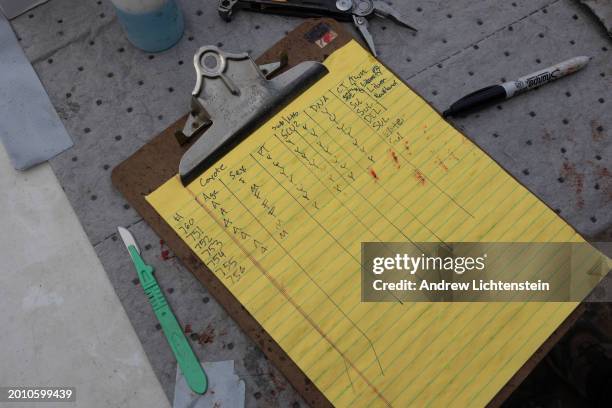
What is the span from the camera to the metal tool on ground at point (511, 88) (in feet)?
2.11

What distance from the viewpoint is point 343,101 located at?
646mm

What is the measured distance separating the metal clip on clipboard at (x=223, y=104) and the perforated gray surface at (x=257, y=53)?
72 mm

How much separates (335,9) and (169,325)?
484 millimetres

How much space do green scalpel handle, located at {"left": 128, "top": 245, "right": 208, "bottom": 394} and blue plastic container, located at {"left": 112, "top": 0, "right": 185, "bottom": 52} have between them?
0.97ft

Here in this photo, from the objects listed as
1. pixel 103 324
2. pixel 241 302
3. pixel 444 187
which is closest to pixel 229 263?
pixel 241 302

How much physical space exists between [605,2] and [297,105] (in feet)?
1.56

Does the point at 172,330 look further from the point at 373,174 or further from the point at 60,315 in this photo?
the point at 373,174

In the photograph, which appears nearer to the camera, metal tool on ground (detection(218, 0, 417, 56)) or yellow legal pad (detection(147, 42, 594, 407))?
yellow legal pad (detection(147, 42, 594, 407))

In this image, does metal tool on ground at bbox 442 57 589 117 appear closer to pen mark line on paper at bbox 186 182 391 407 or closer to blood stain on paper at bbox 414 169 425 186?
blood stain on paper at bbox 414 169 425 186

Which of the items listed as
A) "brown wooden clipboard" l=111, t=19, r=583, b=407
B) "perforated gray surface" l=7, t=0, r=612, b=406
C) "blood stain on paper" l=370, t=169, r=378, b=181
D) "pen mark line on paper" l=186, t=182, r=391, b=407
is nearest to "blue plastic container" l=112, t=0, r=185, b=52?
"perforated gray surface" l=7, t=0, r=612, b=406

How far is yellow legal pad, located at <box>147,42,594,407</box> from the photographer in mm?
530

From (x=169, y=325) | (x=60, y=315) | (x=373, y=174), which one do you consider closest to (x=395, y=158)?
(x=373, y=174)

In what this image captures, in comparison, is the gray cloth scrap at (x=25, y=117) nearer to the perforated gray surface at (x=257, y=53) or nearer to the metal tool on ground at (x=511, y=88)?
the perforated gray surface at (x=257, y=53)

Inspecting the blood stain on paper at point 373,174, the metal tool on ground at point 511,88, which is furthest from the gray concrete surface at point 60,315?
the metal tool on ground at point 511,88
